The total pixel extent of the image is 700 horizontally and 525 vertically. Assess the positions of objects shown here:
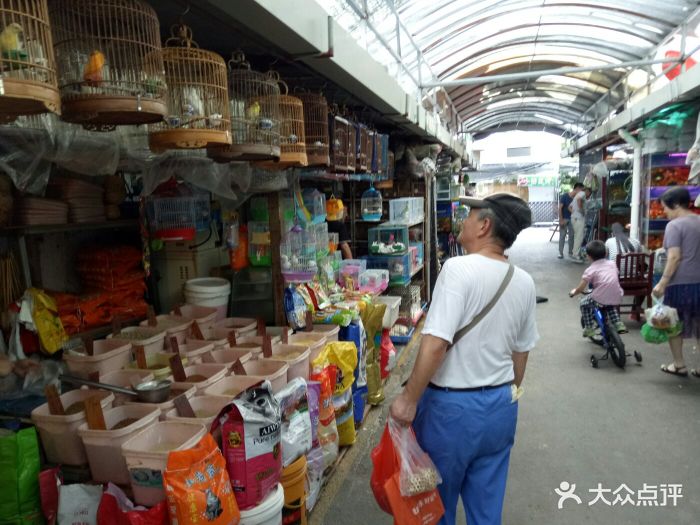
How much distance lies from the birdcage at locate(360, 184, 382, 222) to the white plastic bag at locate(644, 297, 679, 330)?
117 inches

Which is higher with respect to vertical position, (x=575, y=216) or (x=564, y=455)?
(x=575, y=216)

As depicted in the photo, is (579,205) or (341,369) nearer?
(341,369)

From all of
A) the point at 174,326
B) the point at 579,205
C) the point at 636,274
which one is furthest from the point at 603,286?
the point at 579,205

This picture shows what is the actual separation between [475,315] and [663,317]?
3344mm

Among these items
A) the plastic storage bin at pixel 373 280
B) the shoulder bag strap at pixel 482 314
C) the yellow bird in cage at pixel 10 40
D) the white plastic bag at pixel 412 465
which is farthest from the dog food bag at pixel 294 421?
the plastic storage bin at pixel 373 280

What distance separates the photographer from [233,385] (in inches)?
99.1

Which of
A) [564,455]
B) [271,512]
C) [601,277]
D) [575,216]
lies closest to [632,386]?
[601,277]

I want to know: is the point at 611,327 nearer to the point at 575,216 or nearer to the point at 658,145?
the point at 658,145

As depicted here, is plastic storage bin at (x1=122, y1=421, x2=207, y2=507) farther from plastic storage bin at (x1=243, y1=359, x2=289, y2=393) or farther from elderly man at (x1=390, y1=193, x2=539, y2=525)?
elderly man at (x1=390, y1=193, x2=539, y2=525)

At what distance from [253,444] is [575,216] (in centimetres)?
1128

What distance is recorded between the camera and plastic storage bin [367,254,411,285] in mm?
5609

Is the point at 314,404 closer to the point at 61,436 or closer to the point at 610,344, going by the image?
the point at 61,436

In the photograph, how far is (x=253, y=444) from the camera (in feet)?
6.46

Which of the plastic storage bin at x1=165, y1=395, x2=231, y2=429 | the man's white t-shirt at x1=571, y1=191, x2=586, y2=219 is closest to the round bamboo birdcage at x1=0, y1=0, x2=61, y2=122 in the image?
the plastic storage bin at x1=165, y1=395, x2=231, y2=429
